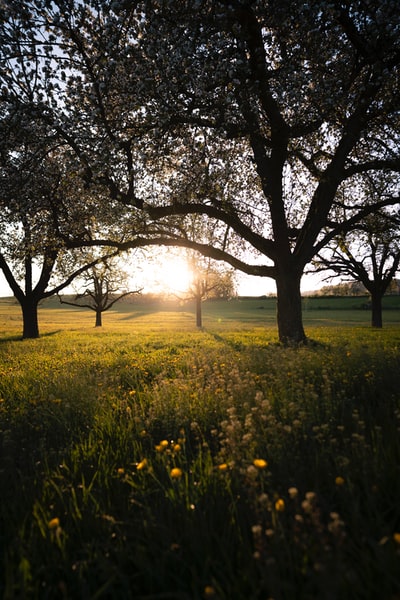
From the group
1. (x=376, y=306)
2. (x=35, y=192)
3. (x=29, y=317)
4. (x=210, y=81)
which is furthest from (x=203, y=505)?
(x=376, y=306)

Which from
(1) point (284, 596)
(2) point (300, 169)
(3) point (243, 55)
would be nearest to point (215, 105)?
(3) point (243, 55)

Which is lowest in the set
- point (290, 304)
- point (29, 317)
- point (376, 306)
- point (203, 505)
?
point (203, 505)

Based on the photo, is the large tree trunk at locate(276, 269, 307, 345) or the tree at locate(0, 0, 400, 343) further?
the large tree trunk at locate(276, 269, 307, 345)

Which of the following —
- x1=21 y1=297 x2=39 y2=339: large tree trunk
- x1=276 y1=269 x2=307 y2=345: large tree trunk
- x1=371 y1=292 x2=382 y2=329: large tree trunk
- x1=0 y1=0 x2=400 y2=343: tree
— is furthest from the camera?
x1=371 y1=292 x2=382 y2=329: large tree trunk

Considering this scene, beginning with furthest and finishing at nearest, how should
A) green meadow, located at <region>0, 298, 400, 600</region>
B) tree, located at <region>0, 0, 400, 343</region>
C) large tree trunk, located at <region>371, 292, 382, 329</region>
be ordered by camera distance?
large tree trunk, located at <region>371, 292, 382, 329</region>
tree, located at <region>0, 0, 400, 343</region>
green meadow, located at <region>0, 298, 400, 600</region>

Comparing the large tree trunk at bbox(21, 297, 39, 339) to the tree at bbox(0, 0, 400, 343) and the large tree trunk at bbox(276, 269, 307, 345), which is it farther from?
the large tree trunk at bbox(276, 269, 307, 345)

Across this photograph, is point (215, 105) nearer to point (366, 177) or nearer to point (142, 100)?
point (142, 100)

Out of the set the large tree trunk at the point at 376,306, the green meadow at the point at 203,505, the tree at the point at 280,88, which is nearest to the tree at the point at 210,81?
the tree at the point at 280,88

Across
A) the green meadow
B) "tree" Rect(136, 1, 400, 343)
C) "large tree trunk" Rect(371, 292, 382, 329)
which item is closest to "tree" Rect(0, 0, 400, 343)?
"tree" Rect(136, 1, 400, 343)

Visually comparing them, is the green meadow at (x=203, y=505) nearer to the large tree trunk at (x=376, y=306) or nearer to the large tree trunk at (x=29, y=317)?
the large tree trunk at (x=29, y=317)

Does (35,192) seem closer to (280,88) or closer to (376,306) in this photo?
(280,88)

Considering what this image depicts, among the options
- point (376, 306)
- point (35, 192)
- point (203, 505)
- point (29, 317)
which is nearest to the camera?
point (203, 505)

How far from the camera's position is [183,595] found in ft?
6.59

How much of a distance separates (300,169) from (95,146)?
10.2m
